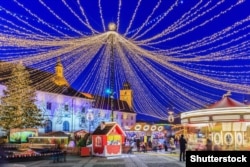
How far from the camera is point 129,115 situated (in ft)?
365

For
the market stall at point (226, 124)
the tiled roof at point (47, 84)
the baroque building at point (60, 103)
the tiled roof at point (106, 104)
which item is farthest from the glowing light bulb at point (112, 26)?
the tiled roof at point (106, 104)

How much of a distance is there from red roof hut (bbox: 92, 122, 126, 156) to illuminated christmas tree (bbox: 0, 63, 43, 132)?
65.4 ft

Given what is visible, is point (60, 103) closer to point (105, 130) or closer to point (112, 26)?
point (105, 130)

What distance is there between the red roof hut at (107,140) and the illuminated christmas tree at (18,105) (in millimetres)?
19922

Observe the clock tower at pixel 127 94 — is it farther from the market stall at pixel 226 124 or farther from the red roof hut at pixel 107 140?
the market stall at pixel 226 124

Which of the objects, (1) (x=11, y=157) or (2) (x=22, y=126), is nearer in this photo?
(1) (x=11, y=157)

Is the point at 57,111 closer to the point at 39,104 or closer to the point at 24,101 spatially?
the point at 39,104

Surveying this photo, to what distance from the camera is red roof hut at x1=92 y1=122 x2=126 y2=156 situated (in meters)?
31.0

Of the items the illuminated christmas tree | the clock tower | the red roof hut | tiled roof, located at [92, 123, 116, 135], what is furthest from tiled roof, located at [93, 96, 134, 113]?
the red roof hut

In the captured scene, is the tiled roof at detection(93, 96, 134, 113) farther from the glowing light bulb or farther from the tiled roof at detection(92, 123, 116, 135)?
the glowing light bulb

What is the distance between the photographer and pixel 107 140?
31.1 meters

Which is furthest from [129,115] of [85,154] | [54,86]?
[85,154]

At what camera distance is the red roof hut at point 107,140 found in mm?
31000

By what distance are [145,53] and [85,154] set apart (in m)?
11.9
